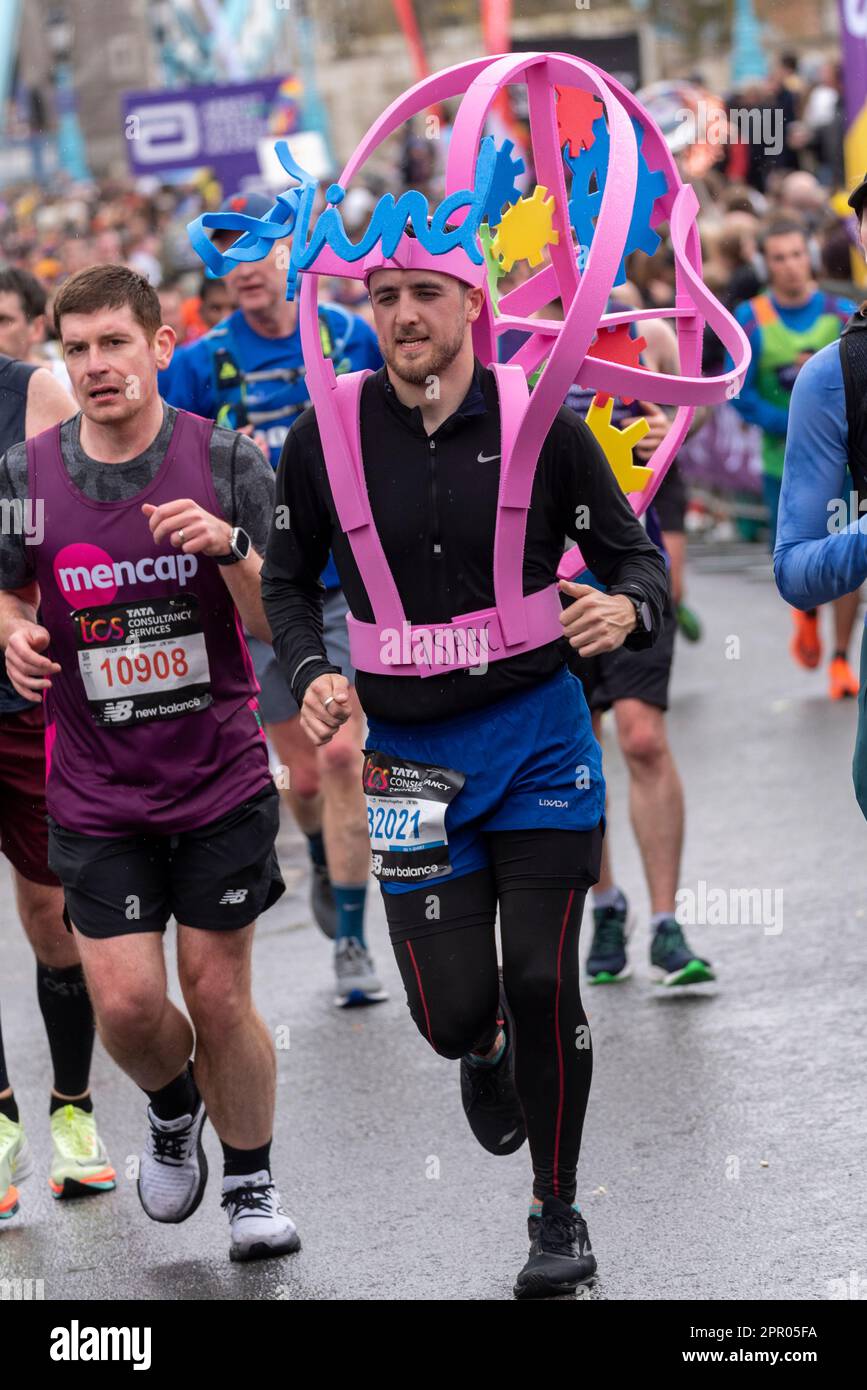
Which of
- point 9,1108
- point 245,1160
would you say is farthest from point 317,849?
point 245,1160

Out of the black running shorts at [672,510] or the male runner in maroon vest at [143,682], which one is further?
the black running shorts at [672,510]

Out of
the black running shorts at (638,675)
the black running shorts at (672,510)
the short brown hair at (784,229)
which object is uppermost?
the short brown hair at (784,229)

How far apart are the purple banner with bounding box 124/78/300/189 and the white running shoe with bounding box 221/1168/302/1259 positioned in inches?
579

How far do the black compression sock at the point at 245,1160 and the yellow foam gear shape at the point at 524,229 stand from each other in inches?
80.2

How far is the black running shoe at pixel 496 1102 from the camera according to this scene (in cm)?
510

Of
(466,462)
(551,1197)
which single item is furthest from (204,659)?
(551,1197)

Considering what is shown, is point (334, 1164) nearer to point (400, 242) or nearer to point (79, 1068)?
point (79, 1068)

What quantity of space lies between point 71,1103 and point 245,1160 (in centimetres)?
86

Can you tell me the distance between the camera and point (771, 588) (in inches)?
603

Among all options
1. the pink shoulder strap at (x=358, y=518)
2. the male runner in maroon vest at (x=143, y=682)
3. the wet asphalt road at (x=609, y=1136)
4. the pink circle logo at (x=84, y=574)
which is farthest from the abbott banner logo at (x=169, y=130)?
the pink shoulder strap at (x=358, y=518)

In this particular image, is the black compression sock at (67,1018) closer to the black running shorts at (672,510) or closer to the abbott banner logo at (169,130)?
the black running shorts at (672,510)

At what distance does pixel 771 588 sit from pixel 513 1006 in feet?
35.8

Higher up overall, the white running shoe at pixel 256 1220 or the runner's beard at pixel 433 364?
the runner's beard at pixel 433 364

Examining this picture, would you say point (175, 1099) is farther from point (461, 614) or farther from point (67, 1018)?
point (461, 614)
